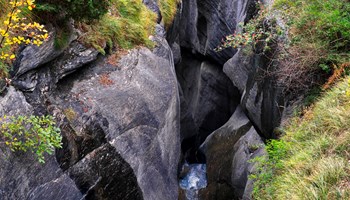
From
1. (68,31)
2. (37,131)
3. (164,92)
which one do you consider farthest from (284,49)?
(37,131)

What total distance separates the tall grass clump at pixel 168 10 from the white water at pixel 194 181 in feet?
20.9

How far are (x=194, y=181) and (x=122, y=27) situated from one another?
7.81m

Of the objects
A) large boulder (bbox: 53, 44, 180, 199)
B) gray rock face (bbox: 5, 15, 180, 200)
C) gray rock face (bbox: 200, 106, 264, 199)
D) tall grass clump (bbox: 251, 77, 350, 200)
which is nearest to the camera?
tall grass clump (bbox: 251, 77, 350, 200)

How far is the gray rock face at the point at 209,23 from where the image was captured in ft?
59.0

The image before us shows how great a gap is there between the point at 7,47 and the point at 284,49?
6317 millimetres

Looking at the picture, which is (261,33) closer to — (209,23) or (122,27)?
(122,27)

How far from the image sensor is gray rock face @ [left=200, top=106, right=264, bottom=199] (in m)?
12.6

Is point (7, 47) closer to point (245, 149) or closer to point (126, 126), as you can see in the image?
point (126, 126)

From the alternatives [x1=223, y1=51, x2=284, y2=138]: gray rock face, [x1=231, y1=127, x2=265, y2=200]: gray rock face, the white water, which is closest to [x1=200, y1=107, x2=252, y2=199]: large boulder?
[x1=231, y1=127, x2=265, y2=200]: gray rock face

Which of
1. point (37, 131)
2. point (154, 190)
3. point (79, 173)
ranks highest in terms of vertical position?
point (37, 131)

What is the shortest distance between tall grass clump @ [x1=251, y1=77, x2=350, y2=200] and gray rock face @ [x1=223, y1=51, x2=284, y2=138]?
2.06 meters

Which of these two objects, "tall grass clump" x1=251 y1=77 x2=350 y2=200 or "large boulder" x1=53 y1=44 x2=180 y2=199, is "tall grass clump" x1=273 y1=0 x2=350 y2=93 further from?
"large boulder" x1=53 y1=44 x2=180 y2=199

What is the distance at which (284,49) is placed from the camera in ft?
31.6

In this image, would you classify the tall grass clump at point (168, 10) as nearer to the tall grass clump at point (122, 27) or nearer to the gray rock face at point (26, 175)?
the tall grass clump at point (122, 27)
